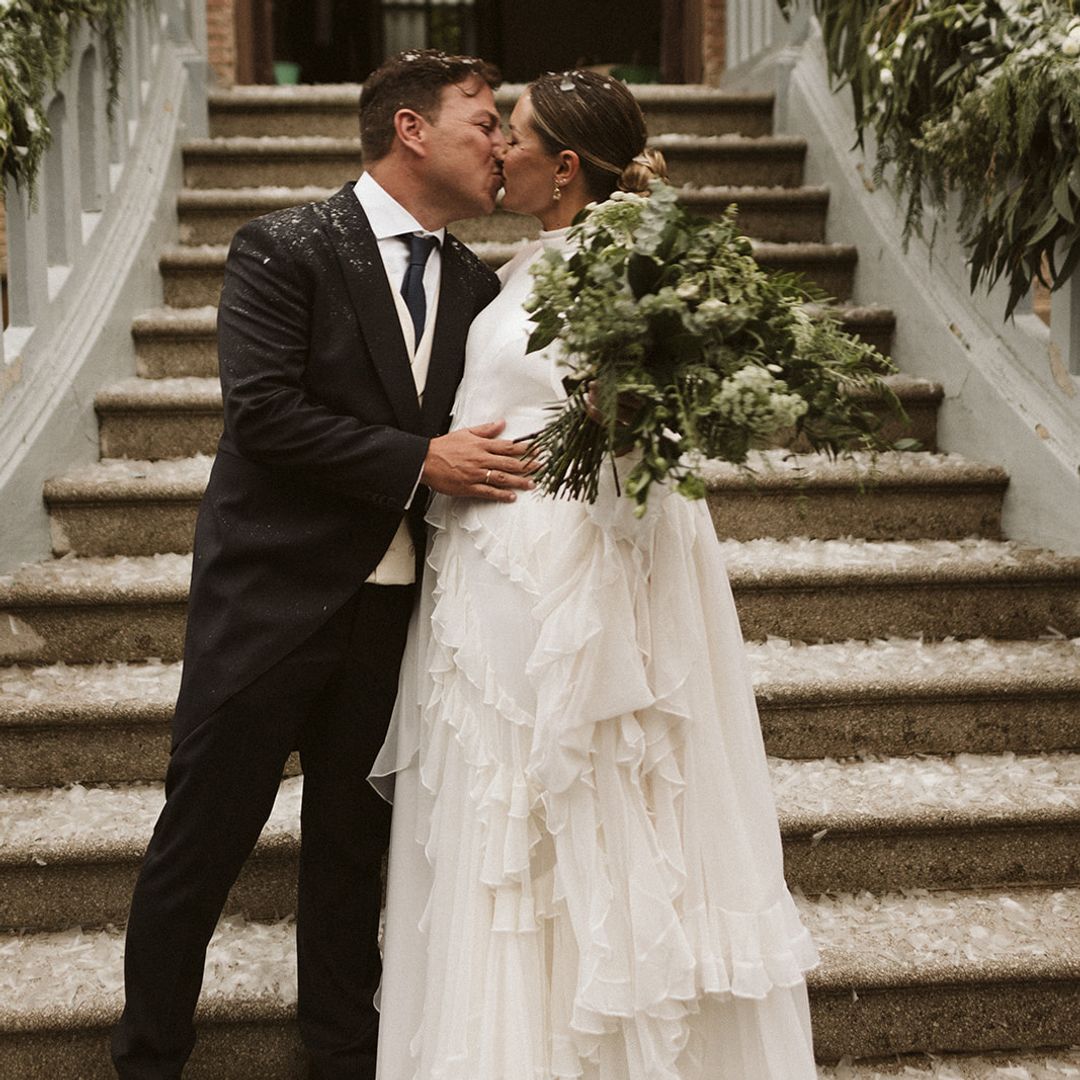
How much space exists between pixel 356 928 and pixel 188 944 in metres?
0.28

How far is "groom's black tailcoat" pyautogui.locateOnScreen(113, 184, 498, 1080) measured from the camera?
5.96ft

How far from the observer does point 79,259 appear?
3.33 meters

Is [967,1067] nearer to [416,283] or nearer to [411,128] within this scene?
[416,283]

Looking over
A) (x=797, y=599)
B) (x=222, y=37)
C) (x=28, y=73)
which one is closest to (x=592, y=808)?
(x=797, y=599)

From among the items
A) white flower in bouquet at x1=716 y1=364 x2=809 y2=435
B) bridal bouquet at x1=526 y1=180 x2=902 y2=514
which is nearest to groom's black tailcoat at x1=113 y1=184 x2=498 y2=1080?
bridal bouquet at x1=526 y1=180 x2=902 y2=514

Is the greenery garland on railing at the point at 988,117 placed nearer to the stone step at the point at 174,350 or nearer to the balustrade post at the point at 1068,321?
the balustrade post at the point at 1068,321

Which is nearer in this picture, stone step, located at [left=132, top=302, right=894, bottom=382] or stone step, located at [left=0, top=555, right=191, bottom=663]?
stone step, located at [left=0, top=555, right=191, bottom=663]

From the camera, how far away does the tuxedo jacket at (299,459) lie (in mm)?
1814

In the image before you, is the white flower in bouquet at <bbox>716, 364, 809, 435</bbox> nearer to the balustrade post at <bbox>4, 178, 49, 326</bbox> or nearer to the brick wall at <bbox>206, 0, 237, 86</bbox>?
the balustrade post at <bbox>4, 178, 49, 326</bbox>

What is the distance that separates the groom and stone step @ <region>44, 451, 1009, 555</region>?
3.79 ft

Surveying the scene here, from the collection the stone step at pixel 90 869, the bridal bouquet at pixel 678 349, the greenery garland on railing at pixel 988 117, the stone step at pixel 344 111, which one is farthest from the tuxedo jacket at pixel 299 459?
the stone step at pixel 344 111

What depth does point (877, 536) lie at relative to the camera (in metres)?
3.14

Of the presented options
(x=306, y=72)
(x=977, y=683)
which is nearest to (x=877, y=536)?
(x=977, y=683)

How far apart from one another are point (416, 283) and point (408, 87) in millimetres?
321
